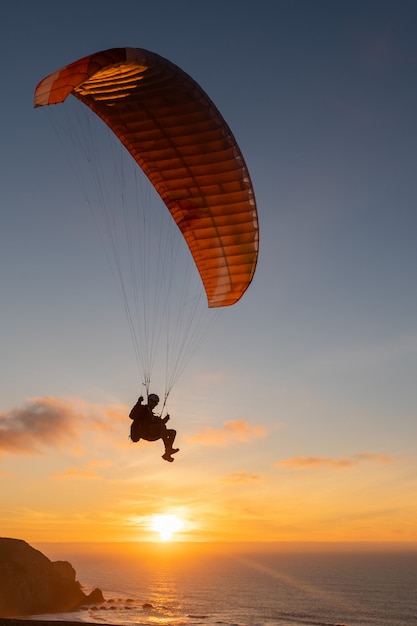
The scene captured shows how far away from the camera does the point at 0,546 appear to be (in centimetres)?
7662

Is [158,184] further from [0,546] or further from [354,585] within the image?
[354,585]

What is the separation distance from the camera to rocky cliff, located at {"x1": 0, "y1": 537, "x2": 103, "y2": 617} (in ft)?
234

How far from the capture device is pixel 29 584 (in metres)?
74.6

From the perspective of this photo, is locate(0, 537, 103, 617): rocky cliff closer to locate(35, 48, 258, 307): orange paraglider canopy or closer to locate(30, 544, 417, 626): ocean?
locate(30, 544, 417, 626): ocean

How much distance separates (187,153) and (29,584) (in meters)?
73.1

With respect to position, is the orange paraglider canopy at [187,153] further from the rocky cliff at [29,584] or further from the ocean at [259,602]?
the ocean at [259,602]

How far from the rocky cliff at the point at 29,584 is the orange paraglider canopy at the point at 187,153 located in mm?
66071

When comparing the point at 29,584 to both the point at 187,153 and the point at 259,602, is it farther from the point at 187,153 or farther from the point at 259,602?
the point at 187,153

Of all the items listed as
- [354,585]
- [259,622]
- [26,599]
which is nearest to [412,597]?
[354,585]

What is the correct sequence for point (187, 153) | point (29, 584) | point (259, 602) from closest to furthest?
point (187, 153)
point (29, 584)
point (259, 602)

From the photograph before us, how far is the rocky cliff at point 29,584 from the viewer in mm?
71250

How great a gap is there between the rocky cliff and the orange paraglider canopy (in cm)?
6607

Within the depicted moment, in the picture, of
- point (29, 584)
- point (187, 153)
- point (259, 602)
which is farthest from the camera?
point (259, 602)

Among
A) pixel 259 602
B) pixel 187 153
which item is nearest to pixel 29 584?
pixel 259 602
